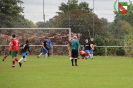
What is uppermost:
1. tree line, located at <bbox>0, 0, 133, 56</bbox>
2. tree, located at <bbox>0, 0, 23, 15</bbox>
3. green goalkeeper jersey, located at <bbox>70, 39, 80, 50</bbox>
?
tree, located at <bbox>0, 0, 23, 15</bbox>

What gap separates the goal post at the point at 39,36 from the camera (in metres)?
54.0

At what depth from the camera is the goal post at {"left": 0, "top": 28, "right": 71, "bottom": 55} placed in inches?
2125

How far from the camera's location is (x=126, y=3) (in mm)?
59875

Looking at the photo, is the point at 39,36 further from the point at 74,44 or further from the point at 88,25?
the point at 74,44

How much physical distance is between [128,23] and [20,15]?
13317mm

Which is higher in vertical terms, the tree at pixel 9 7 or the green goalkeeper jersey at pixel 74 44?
the tree at pixel 9 7

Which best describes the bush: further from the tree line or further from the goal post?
the goal post

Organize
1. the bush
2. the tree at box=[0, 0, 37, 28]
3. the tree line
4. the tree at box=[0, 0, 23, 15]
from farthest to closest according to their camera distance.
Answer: the tree at box=[0, 0, 23, 15] → the tree at box=[0, 0, 37, 28] → the tree line → the bush

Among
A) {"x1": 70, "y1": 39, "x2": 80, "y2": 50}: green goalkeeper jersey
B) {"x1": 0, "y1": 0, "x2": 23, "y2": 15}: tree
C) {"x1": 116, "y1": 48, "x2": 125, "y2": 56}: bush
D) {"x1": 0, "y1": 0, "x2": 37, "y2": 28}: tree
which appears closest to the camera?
{"x1": 70, "y1": 39, "x2": 80, "y2": 50}: green goalkeeper jersey

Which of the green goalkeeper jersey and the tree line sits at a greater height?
the tree line

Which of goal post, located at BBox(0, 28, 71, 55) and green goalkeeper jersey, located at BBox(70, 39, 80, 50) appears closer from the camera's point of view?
green goalkeeper jersey, located at BBox(70, 39, 80, 50)

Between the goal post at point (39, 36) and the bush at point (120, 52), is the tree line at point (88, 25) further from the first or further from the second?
the goal post at point (39, 36)

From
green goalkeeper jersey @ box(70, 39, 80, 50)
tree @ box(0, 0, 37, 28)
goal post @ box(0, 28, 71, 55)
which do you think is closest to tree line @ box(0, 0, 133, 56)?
tree @ box(0, 0, 37, 28)

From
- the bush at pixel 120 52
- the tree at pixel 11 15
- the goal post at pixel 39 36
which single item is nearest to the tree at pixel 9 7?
the tree at pixel 11 15
